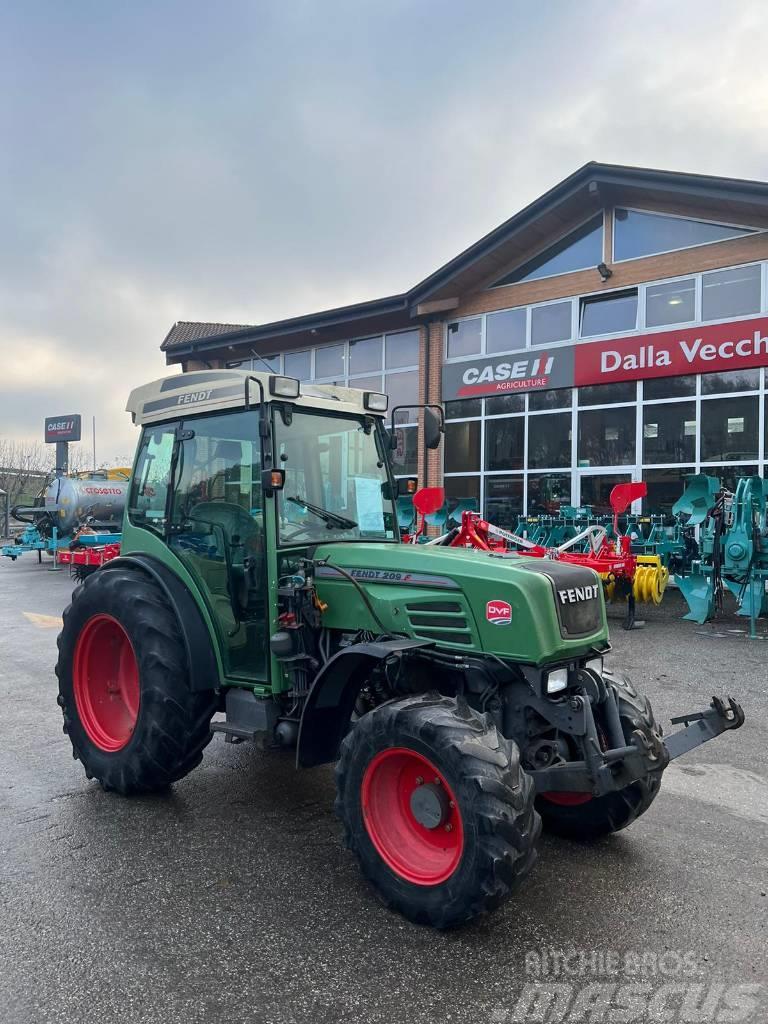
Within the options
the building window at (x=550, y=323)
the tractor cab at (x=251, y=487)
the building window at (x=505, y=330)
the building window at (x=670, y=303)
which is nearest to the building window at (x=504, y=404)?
the building window at (x=505, y=330)

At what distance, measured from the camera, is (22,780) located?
Result: 4.73 metres

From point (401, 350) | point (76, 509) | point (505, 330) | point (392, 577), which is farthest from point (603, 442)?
point (392, 577)

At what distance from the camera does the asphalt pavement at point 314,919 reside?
2627 millimetres

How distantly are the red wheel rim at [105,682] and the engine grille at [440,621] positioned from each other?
2021 mm

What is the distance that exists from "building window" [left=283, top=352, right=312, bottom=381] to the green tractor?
638 inches

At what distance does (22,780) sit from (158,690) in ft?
4.57

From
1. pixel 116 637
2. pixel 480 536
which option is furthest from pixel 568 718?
pixel 480 536

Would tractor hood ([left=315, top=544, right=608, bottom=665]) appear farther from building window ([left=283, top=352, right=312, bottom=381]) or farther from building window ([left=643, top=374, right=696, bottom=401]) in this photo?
building window ([left=283, top=352, right=312, bottom=381])

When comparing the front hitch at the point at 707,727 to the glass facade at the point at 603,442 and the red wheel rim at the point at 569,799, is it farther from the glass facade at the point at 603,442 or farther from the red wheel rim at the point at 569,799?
the glass facade at the point at 603,442

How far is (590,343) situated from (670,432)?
8.14 ft

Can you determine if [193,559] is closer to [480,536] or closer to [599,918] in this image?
[599,918]

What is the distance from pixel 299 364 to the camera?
21.1m

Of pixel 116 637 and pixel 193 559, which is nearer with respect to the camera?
pixel 193 559

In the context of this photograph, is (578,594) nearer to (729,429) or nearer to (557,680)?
(557,680)
